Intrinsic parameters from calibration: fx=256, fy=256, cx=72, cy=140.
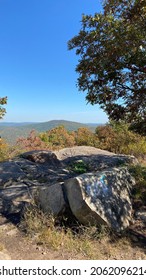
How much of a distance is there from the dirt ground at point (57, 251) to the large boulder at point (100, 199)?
15.1 inches

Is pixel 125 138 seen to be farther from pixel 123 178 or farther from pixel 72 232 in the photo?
pixel 72 232

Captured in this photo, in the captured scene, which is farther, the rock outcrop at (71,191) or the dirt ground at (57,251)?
the rock outcrop at (71,191)

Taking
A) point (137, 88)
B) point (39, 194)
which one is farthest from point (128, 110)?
point (39, 194)

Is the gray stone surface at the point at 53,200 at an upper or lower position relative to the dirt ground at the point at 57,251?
upper

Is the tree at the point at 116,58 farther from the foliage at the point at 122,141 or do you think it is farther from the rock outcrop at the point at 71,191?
the foliage at the point at 122,141

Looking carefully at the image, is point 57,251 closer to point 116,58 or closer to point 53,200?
point 53,200

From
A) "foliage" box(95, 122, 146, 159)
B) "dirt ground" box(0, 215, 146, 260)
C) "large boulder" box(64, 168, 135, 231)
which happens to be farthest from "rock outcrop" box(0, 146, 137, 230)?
"foliage" box(95, 122, 146, 159)

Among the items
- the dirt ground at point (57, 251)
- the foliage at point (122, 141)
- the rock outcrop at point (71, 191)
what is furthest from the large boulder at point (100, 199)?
the foliage at point (122, 141)

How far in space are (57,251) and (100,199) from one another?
153cm

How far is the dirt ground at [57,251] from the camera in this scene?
457cm

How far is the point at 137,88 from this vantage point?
6.67 metres

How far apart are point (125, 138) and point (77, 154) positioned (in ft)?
19.5

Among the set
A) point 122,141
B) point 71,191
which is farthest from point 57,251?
point 122,141

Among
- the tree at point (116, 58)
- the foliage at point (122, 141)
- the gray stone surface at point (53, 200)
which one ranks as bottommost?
the gray stone surface at point (53, 200)
